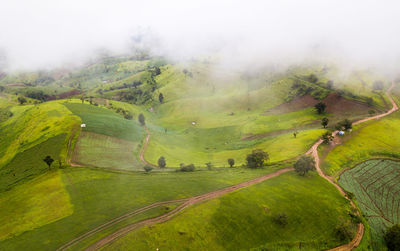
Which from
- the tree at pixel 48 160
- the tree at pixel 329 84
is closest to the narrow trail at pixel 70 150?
the tree at pixel 48 160

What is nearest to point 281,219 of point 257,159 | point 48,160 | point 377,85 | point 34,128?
point 257,159

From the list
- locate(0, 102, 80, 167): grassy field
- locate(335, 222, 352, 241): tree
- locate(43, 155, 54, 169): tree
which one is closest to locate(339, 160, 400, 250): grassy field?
locate(335, 222, 352, 241): tree

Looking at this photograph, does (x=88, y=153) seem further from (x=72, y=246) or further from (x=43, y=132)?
(x=72, y=246)

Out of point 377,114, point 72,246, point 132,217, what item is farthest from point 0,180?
point 377,114

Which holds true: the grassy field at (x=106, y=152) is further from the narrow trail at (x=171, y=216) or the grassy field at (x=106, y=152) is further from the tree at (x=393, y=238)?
the tree at (x=393, y=238)

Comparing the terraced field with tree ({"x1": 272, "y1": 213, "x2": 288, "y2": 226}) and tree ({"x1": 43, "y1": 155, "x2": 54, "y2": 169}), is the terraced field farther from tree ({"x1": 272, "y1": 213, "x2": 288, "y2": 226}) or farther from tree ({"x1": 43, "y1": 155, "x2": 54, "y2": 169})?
tree ({"x1": 272, "y1": 213, "x2": 288, "y2": 226})

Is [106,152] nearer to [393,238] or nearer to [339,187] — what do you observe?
[339,187]

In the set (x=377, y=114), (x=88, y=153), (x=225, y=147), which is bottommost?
(x=225, y=147)
